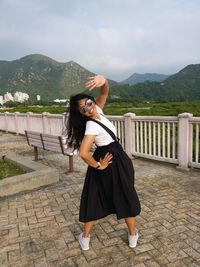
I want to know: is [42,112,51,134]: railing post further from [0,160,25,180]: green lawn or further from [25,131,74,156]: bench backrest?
[0,160,25,180]: green lawn

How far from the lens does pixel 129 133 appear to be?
7.05m

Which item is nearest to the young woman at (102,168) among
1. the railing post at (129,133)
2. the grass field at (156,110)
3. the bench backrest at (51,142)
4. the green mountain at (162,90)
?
the bench backrest at (51,142)

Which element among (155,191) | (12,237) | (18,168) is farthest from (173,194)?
(18,168)

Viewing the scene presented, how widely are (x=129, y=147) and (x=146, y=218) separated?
3.55m

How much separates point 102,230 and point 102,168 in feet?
3.90

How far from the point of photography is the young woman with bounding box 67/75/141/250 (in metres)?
2.64

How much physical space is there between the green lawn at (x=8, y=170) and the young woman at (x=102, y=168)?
10.8 ft

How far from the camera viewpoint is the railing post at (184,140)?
5.62 m

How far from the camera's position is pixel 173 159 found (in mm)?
6098

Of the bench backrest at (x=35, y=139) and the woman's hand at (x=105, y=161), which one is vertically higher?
the woman's hand at (x=105, y=161)

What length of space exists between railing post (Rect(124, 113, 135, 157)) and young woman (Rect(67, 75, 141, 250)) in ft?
13.5

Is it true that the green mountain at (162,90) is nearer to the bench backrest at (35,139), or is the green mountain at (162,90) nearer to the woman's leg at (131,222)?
the bench backrest at (35,139)

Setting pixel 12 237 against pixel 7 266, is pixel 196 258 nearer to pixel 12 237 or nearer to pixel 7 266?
pixel 7 266

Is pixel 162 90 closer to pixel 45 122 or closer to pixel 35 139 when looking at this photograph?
pixel 45 122
